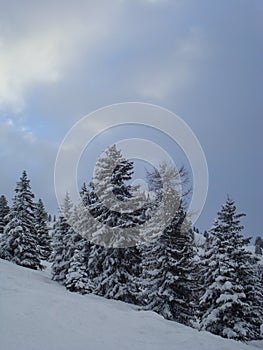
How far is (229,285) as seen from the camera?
819 inches

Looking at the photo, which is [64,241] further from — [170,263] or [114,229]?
[170,263]

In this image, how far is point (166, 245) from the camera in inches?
843

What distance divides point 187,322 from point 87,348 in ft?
41.6

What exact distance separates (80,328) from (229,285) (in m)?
12.1

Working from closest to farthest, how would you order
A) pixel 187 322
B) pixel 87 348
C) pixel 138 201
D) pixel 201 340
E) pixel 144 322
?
pixel 87 348, pixel 201 340, pixel 144 322, pixel 187 322, pixel 138 201

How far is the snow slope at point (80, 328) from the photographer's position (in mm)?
9703

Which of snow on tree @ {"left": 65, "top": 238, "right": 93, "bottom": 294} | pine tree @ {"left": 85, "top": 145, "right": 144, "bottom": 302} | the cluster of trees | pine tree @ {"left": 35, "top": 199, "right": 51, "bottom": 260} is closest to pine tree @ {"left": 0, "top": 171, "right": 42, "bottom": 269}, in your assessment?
the cluster of trees

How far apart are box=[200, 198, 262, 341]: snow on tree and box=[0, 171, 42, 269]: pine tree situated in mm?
17072

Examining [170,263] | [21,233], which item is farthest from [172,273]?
[21,233]

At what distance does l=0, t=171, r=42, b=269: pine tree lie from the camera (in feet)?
105

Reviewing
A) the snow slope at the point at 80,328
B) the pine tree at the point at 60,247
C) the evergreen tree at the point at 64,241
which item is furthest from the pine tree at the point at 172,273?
the pine tree at the point at 60,247

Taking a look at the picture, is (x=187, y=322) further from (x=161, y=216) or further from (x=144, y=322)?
(x=144, y=322)

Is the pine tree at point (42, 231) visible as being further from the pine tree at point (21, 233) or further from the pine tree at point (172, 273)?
the pine tree at point (172, 273)

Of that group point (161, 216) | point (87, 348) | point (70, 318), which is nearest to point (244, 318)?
point (161, 216)
